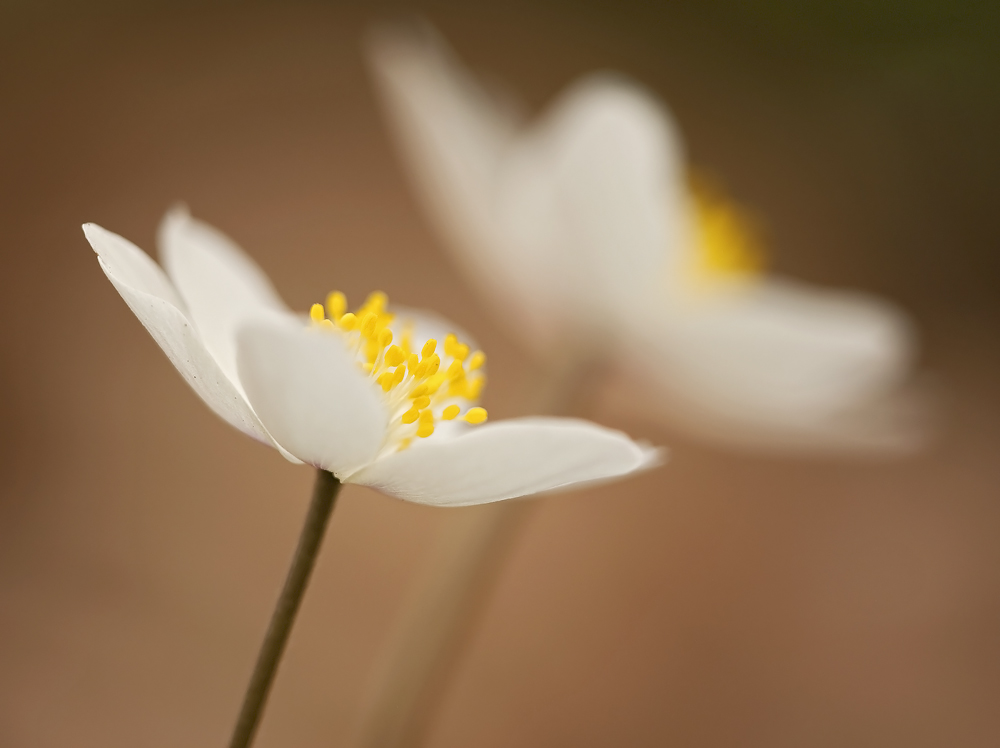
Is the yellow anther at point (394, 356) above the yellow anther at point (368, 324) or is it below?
below

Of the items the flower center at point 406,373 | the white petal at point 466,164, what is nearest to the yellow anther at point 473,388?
the flower center at point 406,373

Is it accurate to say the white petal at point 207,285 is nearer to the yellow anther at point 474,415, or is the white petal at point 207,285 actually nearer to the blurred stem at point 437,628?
the yellow anther at point 474,415

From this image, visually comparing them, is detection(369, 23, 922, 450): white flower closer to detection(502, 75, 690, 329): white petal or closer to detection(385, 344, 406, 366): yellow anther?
detection(502, 75, 690, 329): white petal

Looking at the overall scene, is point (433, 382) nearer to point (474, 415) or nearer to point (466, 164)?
point (474, 415)

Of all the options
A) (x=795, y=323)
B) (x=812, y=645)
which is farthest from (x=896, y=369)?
(x=812, y=645)

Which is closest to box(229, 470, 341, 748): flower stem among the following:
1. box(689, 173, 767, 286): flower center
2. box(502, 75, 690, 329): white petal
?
box(502, 75, 690, 329): white petal
